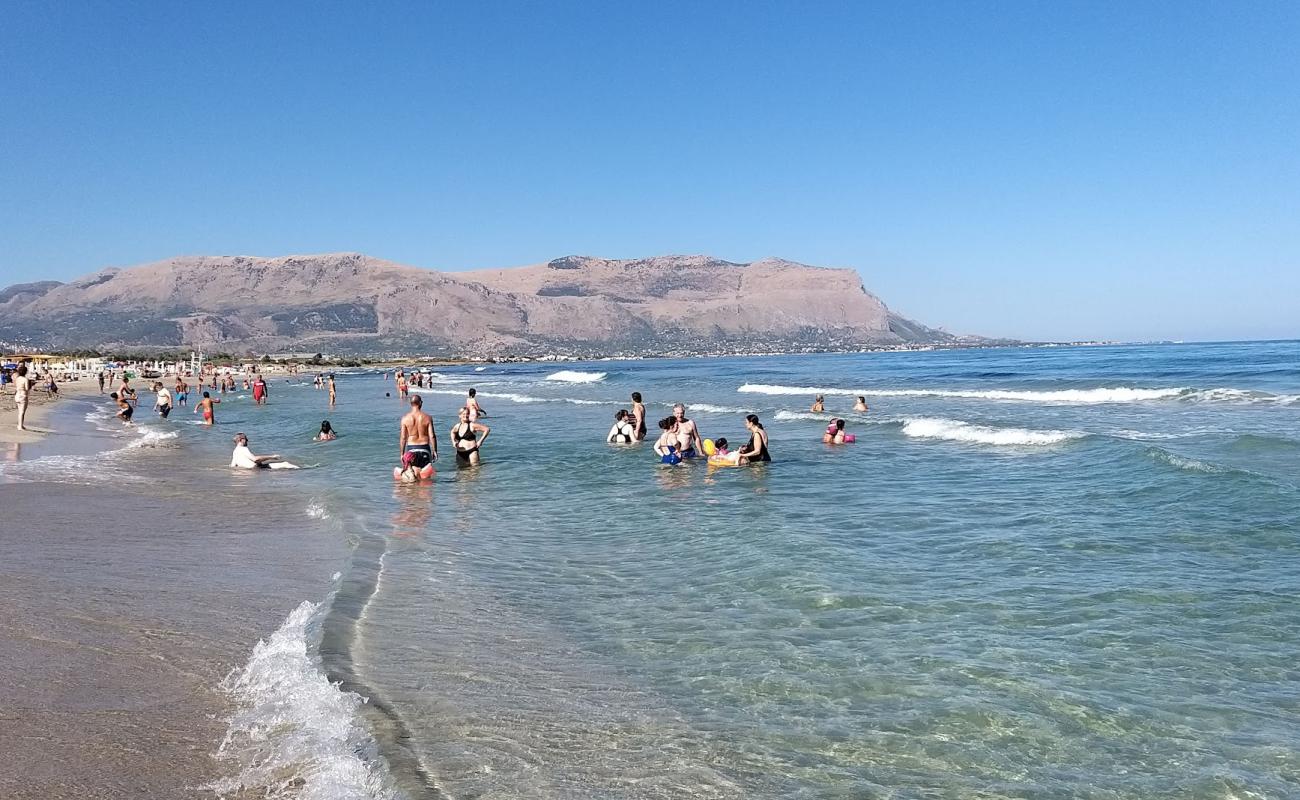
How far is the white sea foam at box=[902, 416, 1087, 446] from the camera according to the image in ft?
66.5

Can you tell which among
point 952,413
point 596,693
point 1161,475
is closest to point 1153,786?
point 596,693

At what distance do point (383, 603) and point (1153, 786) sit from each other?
5.81 m

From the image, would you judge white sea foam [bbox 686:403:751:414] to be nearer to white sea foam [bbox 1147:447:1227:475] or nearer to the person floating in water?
the person floating in water

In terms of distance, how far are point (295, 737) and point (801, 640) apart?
360 centimetres

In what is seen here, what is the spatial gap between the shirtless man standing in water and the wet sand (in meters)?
3.86

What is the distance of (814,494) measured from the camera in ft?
45.1

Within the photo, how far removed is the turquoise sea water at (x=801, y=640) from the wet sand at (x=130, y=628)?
327 mm

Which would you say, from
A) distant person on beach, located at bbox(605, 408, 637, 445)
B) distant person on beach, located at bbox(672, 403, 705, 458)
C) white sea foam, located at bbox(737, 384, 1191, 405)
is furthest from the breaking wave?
distant person on beach, located at bbox(672, 403, 705, 458)

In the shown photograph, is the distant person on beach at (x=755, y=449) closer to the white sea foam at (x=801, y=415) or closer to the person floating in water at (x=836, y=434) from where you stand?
the person floating in water at (x=836, y=434)

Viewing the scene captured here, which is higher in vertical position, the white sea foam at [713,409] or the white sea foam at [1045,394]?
the white sea foam at [1045,394]

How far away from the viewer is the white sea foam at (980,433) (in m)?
20.3

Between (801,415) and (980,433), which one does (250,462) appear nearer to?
(980,433)

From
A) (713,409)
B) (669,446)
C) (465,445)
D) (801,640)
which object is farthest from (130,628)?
(713,409)

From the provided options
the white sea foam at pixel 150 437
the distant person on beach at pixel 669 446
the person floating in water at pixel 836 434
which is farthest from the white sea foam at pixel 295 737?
the white sea foam at pixel 150 437
